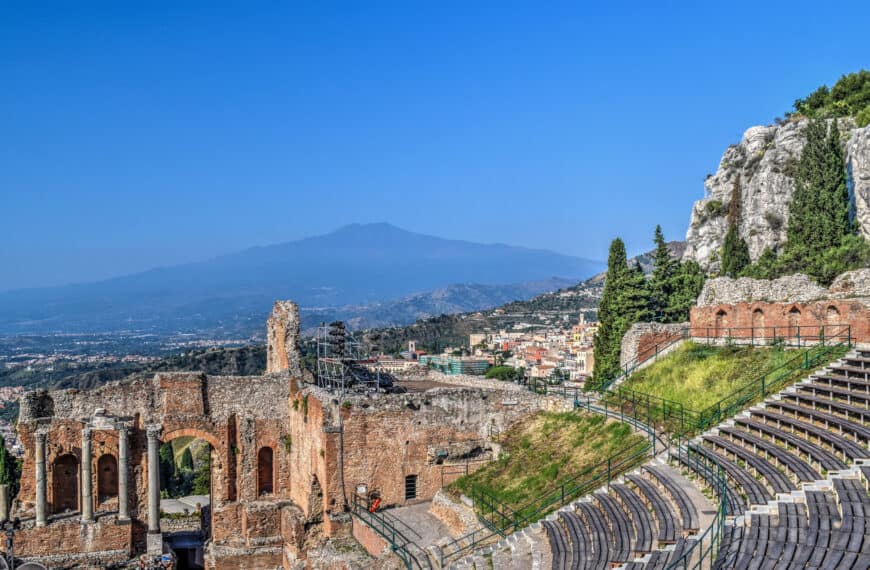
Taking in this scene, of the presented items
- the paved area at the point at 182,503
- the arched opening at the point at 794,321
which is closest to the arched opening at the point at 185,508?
the paved area at the point at 182,503

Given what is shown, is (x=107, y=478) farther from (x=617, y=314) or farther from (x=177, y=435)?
(x=617, y=314)

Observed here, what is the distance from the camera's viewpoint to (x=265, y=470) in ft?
131

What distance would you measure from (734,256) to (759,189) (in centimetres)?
1105

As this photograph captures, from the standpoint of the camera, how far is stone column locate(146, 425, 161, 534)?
36719 mm

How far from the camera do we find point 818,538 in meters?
16.3

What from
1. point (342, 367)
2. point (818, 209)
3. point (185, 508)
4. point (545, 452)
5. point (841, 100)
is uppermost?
point (841, 100)

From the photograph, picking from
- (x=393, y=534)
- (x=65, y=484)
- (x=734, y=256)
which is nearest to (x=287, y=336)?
(x=65, y=484)

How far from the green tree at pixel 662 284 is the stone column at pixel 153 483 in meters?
26.0

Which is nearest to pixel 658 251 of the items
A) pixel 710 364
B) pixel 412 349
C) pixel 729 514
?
pixel 710 364

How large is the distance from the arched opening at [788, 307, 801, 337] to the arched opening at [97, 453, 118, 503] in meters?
26.9

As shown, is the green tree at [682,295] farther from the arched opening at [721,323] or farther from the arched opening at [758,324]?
the arched opening at [758,324]

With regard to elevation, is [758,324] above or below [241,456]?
above

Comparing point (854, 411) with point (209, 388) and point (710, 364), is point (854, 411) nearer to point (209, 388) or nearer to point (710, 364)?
point (710, 364)

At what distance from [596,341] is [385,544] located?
24695 millimetres
